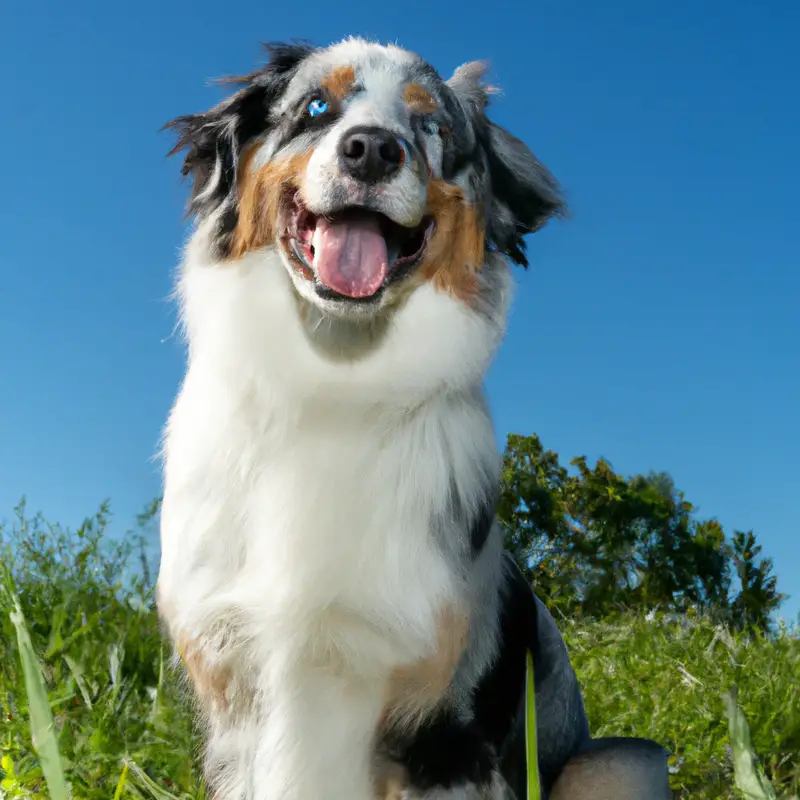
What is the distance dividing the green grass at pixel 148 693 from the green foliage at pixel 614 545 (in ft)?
10.7

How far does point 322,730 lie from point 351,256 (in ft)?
5.22

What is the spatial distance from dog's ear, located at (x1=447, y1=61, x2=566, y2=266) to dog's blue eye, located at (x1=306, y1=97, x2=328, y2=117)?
2.14ft

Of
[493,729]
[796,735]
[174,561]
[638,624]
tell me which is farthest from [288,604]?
[638,624]

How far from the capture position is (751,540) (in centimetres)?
1009

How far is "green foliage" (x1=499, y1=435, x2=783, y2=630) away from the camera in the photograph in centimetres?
996

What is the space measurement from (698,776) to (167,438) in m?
2.98

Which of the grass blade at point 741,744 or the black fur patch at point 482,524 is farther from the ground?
the black fur patch at point 482,524

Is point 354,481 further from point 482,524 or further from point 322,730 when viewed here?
point 322,730

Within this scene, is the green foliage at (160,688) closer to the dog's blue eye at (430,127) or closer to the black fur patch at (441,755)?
the black fur patch at (441,755)

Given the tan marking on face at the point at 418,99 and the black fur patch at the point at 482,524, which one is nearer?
the black fur patch at the point at 482,524

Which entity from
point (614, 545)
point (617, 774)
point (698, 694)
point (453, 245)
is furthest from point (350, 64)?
point (614, 545)

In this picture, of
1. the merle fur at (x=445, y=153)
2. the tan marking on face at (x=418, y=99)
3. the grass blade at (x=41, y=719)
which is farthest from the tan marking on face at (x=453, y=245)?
the grass blade at (x=41, y=719)

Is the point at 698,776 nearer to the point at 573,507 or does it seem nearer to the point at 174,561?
the point at 174,561

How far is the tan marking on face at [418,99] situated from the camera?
346cm
